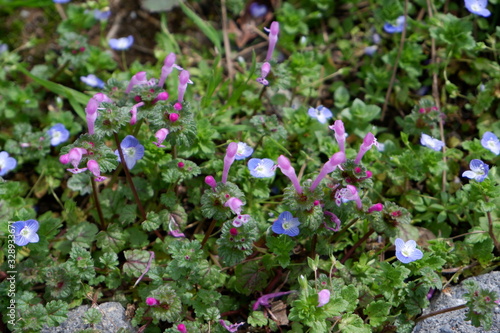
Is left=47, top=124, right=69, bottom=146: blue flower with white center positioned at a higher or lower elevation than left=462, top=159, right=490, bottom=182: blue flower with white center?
lower

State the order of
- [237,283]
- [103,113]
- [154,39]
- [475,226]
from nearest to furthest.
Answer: [103,113]
[237,283]
[475,226]
[154,39]

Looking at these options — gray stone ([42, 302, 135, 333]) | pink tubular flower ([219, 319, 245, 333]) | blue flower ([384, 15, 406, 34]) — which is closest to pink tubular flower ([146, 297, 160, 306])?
gray stone ([42, 302, 135, 333])

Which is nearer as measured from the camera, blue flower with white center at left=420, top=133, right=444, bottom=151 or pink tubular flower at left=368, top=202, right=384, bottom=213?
pink tubular flower at left=368, top=202, right=384, bottom=213

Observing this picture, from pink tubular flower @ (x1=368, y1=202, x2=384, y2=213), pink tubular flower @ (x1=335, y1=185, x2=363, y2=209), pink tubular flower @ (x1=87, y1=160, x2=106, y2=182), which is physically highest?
pink tubular flower @ (x1=87, y1=160, x2=106, y2=182)

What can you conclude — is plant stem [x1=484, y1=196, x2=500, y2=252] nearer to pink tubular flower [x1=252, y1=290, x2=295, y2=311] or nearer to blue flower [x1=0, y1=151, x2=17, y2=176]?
pink tubular flower [x1=252, y1=290, x2=295, y2=311]

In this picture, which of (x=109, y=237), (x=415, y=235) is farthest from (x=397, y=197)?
(x=109, y=237)

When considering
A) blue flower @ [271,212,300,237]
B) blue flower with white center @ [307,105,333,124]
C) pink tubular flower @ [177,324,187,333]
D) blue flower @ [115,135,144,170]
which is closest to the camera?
pink tubular flower @ [177,324,187,333]

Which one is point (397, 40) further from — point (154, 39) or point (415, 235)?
point (154, 39)
